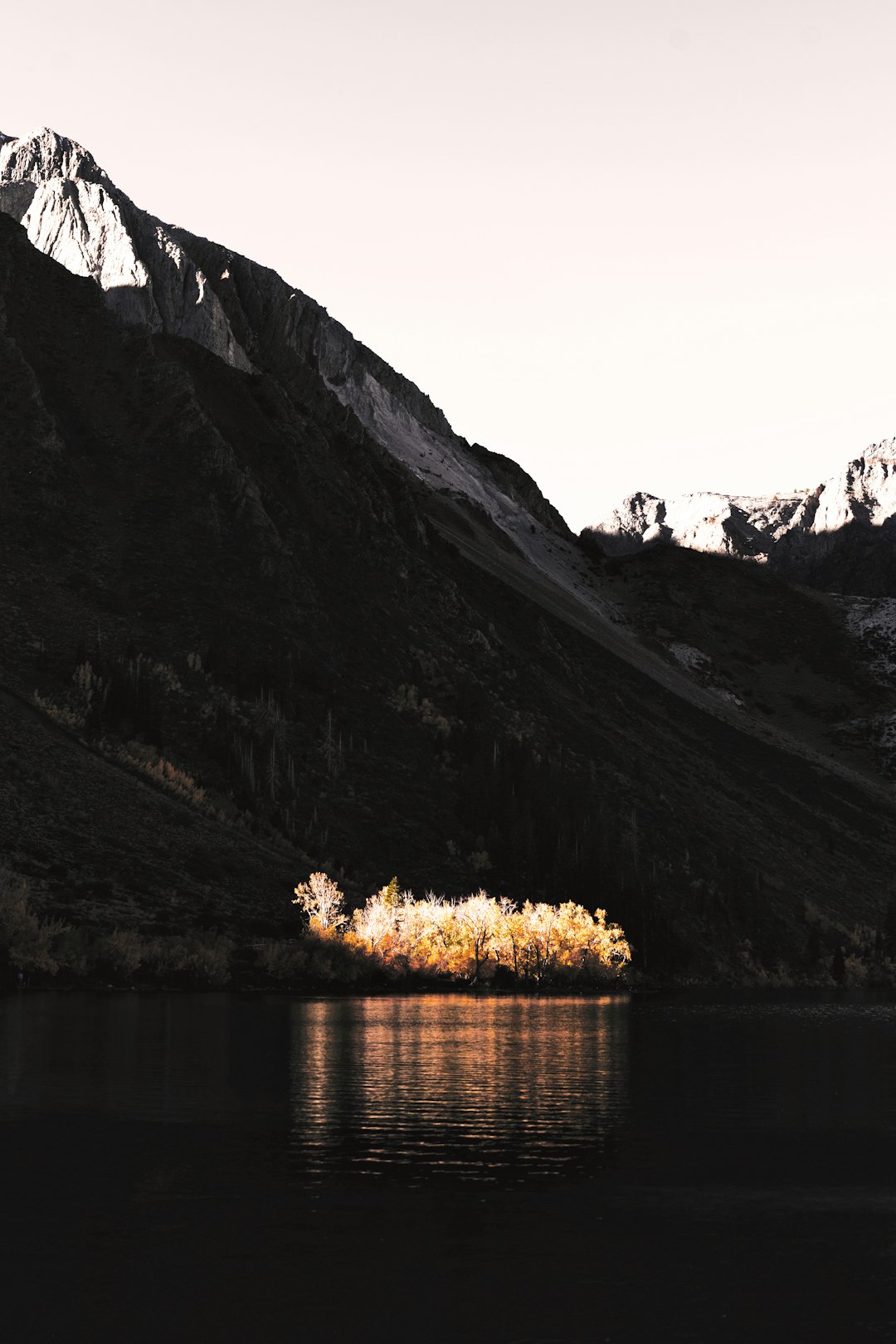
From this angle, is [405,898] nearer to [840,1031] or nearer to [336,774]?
[336,774]

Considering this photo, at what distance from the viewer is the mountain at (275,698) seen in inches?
3433

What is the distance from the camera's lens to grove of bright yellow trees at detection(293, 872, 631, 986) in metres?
82.9

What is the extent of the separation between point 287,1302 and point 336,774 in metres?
87.3

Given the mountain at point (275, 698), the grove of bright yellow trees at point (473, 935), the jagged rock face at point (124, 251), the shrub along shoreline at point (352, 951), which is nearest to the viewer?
the shrub along shoreline at point (352, 951)

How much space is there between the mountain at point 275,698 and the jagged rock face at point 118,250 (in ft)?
1.28

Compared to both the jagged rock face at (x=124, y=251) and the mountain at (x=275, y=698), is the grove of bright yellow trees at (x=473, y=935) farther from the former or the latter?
the jagged rock face at (x=124, y=251)

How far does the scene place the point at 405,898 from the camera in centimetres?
8638

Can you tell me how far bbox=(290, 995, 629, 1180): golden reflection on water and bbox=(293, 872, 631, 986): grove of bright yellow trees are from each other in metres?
18.1

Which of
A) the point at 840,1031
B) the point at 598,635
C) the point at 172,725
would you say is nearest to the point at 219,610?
the point at 172,725

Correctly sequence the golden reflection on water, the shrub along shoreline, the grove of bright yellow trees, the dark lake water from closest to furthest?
the dark lake water, the golden reflection on water, the shrub along shoreline, the grove of bright yellow trees

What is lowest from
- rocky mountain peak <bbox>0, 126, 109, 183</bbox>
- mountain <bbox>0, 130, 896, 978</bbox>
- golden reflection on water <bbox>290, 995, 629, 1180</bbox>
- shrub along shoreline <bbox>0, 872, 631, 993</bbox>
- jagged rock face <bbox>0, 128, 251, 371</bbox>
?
golden reflection on water <bbox>290, 995, 629, 1180</bbox>

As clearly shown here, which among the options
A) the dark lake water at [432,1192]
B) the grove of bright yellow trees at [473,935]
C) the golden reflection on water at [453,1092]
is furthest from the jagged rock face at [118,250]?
the dark lake water at [432,1192]

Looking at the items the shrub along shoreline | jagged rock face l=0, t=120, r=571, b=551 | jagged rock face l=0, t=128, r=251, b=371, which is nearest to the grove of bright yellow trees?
the shrub along shoreline

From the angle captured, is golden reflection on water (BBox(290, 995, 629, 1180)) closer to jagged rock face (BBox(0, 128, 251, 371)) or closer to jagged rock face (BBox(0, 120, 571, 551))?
jagged rock face (BBox(0, 120, 571, 551))
